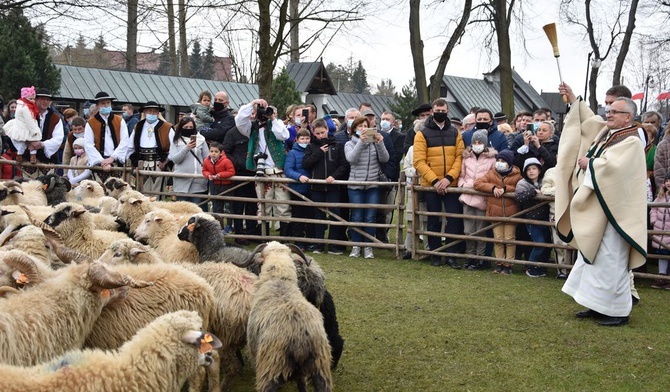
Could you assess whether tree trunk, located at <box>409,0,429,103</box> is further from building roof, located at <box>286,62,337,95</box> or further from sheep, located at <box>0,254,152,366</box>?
building roof, located at <box>286,62,337,95</box>

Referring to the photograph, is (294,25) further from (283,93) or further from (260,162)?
(283,93)

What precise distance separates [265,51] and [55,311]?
1270 cm

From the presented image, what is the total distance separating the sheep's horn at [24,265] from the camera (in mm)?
4551

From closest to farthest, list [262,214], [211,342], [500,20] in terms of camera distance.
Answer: [211,342], [262,214], [500,20]

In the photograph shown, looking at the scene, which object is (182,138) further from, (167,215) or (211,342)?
(211,342)

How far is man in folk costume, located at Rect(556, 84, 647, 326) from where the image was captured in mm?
6840

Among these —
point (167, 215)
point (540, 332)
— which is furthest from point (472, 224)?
point (167, 215)

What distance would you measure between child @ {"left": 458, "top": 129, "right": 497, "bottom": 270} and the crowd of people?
1 cm

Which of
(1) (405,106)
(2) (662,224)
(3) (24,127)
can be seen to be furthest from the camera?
(1) (405,106)

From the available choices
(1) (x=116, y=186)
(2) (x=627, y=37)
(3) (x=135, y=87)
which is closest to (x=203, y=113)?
(1) (x=116, y=186)

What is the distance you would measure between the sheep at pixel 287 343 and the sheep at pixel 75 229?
227cm

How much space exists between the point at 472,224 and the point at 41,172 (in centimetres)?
720

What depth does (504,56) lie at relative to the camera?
2203 cm

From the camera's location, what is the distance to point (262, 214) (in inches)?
427
